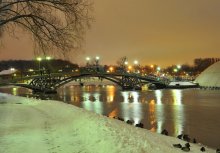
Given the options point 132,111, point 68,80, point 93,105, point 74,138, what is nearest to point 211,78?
point 68,80

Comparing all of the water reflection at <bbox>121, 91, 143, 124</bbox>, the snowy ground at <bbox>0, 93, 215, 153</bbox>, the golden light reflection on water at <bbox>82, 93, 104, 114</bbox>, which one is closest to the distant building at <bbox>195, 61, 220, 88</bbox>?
the golden light reflection on water at <bbox>82, 93, 104, 114</bbox>

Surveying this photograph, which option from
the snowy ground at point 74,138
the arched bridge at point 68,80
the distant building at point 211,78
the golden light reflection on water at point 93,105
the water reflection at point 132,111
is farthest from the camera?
the distant building at point 211,78

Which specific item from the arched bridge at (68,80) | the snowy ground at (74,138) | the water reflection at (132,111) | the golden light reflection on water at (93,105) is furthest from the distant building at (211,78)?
the snowy ground at (74,138)

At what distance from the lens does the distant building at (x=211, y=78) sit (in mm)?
121500

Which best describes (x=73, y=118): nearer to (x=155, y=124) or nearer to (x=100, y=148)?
(x=100, y=148)

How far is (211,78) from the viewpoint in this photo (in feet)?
411

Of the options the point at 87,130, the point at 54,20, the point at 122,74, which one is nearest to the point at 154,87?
the point at 122,74

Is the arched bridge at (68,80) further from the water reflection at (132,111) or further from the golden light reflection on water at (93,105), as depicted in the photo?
the water reflection at (132,111)

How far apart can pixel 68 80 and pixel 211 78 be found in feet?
147

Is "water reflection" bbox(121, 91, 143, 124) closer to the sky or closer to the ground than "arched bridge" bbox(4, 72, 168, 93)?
closer to the ground

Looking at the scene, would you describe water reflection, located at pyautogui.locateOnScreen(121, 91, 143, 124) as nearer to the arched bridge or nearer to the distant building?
the arched bridge

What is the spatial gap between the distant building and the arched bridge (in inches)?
459

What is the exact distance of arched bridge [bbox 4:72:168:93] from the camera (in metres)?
93.6

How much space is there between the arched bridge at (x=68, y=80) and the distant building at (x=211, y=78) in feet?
38.3
